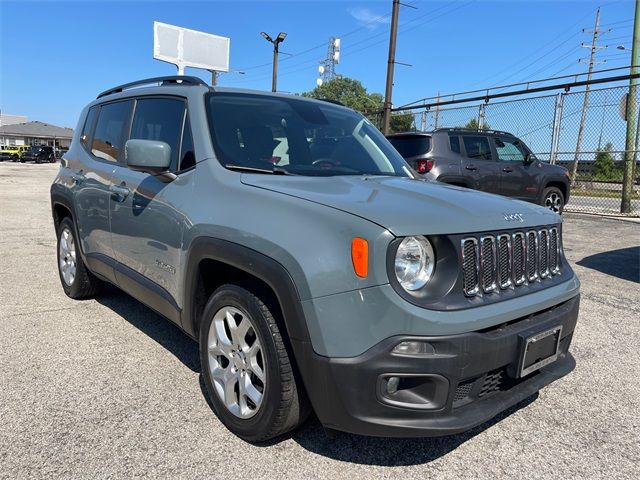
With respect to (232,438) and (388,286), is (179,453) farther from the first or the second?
(388,286)

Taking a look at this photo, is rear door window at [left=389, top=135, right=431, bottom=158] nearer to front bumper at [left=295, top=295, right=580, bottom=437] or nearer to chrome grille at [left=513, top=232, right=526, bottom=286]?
chrome grille at [left=513, top=232, right=526, bottom=286]

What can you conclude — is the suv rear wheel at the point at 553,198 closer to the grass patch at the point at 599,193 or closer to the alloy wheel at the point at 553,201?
the alloy wheel at the point at 553,201

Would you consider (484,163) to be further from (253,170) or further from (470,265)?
(470,265)

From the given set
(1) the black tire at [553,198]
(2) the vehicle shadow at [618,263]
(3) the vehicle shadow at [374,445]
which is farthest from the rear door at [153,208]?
(1) the black tire at [553,198]

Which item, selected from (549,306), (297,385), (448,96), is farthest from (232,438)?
(448,96)

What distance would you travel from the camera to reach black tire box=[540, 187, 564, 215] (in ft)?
35.5

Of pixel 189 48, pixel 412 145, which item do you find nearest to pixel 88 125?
pixel 412 145

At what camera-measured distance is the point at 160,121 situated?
3.53 metres

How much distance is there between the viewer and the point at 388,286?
6.69 feet

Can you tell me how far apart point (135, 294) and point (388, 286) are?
2203 millimetres

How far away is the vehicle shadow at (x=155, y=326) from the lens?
3658mm

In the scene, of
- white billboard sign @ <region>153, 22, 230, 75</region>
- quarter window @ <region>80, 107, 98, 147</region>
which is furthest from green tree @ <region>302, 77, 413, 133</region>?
quarter window @ <region>80, 107, 98, 147</region>

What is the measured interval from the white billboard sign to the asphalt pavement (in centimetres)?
2867

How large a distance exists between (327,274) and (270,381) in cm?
60
